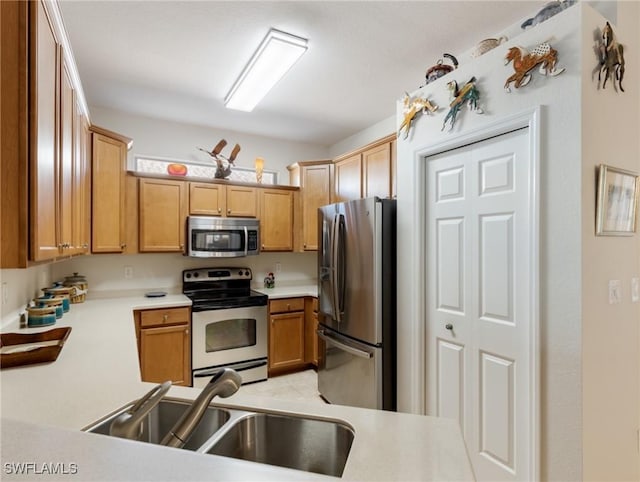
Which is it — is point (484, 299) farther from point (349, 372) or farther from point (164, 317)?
point (164, 317)

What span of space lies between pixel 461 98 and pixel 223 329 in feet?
9.43

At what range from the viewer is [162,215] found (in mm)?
3299

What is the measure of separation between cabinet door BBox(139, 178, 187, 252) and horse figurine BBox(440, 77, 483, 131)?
262 centimetres

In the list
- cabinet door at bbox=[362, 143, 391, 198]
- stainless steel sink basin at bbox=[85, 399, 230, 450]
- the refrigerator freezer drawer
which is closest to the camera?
stainless steel sink basin at bbox=[85, 399, 230, 450]

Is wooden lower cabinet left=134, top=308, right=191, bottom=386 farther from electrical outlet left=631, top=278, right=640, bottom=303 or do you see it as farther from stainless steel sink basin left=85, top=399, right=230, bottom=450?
electrical outlet left=631, top=278, right=640, bottom=303

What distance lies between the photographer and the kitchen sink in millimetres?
989

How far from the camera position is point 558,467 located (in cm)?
155

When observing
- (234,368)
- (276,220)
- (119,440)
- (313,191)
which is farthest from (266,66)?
(234,368)

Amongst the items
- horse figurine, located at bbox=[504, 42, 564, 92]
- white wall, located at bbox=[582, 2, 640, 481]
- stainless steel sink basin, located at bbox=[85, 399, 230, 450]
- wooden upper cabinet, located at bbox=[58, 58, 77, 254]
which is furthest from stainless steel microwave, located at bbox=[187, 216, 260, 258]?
white wall, located at bbox=[582, 2, 640, 481]

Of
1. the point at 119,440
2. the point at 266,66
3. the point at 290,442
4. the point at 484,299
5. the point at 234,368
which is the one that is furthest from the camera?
the point at 234,368

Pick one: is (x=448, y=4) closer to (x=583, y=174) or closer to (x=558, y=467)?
(x=583, y=174)

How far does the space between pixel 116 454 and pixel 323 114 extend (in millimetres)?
3457


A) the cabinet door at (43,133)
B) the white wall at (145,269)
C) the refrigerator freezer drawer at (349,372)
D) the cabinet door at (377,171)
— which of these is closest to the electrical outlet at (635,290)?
the refrigerator freezer drawer at (349,372)

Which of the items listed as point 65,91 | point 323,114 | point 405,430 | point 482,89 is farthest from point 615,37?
point 65,91
